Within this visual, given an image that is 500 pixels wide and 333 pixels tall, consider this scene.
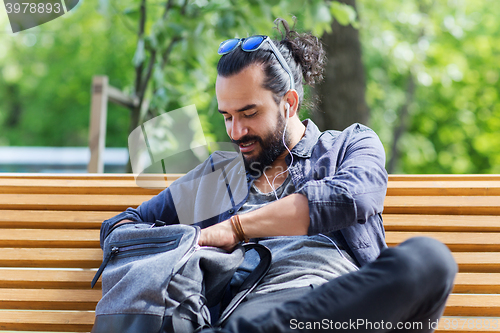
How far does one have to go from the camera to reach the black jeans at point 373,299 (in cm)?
139

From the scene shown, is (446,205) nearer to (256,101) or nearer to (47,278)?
(256,101)

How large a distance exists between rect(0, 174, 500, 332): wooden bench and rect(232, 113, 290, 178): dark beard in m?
0.51

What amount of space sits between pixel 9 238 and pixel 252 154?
4.57ft

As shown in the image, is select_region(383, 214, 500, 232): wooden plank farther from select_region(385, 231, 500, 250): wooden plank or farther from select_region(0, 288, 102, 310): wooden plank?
select_region(0, 288, 102, 310): wooden plank

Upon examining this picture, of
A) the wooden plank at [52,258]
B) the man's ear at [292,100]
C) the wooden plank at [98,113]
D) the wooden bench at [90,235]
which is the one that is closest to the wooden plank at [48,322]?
the wooden bench at [90,235]

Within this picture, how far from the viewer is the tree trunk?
4.67m

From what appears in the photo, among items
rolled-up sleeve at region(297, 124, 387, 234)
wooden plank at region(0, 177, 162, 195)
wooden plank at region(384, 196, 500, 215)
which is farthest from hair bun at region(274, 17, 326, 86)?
wooden plank at region(0, 177, 162, 195)

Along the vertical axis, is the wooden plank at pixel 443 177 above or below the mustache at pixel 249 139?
below

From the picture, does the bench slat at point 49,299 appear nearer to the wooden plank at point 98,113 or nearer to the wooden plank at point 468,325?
the wooden plank at point 468,325

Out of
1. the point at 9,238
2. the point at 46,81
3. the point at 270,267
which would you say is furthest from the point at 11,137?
the point at 270,267

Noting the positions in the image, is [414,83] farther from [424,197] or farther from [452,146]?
[424,197]

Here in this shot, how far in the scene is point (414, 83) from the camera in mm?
13883

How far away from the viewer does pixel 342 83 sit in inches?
187

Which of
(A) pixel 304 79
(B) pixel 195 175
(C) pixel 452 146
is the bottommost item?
(C) pixel 452 146
